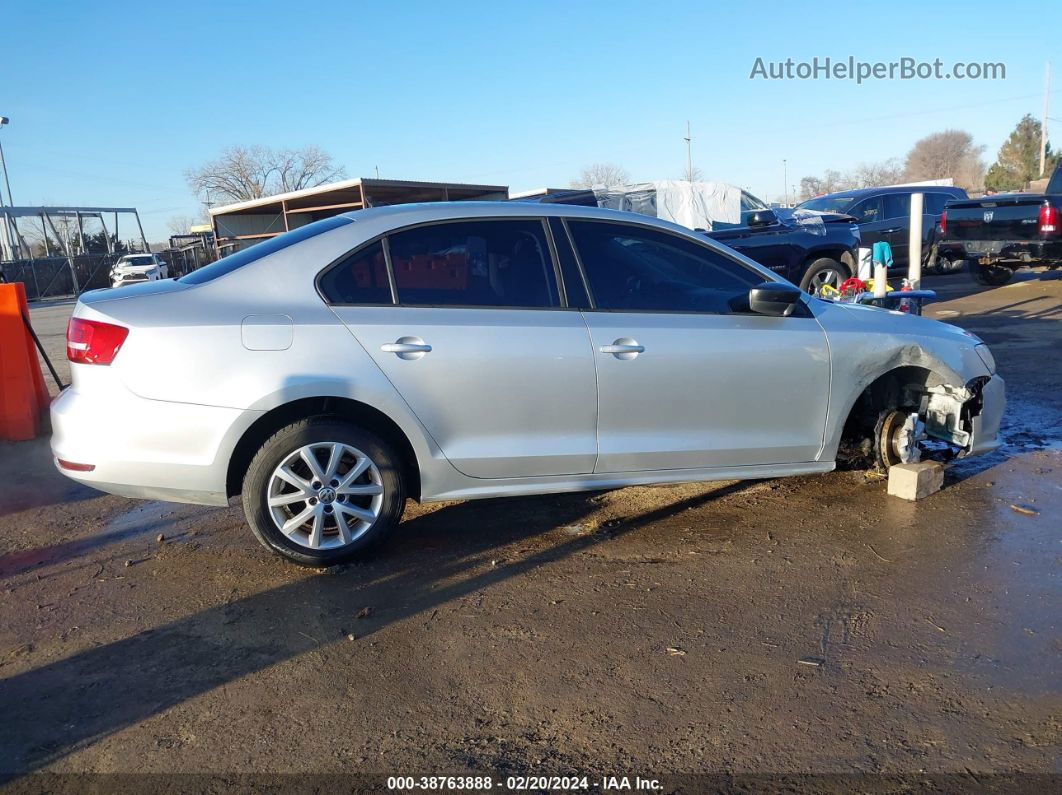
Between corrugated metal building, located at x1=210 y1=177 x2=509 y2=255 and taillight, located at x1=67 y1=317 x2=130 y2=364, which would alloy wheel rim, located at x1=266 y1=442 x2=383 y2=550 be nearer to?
taillight, located at x1=67 y1=317 x2=130 y2=364

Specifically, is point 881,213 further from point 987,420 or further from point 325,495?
point 325,495

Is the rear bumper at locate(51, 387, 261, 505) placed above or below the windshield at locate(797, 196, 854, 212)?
below

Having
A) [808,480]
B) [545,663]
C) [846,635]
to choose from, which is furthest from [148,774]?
[808,480]

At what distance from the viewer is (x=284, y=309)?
386 centimetres

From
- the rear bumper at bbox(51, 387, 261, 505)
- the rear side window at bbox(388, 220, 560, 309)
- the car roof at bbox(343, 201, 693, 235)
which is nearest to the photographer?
the rear bumper at bbox(51, 387, 261, 505)

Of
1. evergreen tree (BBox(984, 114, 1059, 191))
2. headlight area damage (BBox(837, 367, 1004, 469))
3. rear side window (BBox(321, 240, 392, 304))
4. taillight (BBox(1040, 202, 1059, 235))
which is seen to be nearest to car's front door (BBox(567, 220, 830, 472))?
headlight area damage (BBox(837, 367, 1004, 469))

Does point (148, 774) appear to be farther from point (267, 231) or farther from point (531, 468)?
point (267, 231)

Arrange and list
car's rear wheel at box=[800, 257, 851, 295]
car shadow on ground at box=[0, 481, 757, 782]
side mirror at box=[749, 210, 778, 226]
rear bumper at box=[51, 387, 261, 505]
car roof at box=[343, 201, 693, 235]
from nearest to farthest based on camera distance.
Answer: car shadow on ground at box=[0, 481, 757, 782], rear bumper at box=[51, 387, 261, 505], car roof at box=[343, 201, 693, 235], side mirror at box=[749, 210, 778, 226], car's rear wheel at box=[800, 257, 851, 295]

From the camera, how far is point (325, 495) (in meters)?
3.90

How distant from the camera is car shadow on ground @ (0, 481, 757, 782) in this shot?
9.40 feet

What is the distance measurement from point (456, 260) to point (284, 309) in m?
0.88

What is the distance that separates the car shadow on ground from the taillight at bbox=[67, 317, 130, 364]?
125 centimetres

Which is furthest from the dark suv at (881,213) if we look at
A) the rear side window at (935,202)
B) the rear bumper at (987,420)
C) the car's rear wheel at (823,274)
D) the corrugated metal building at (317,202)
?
the rear bumper at (987,420)

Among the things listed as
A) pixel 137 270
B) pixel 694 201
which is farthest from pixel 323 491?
pixel 137 270
